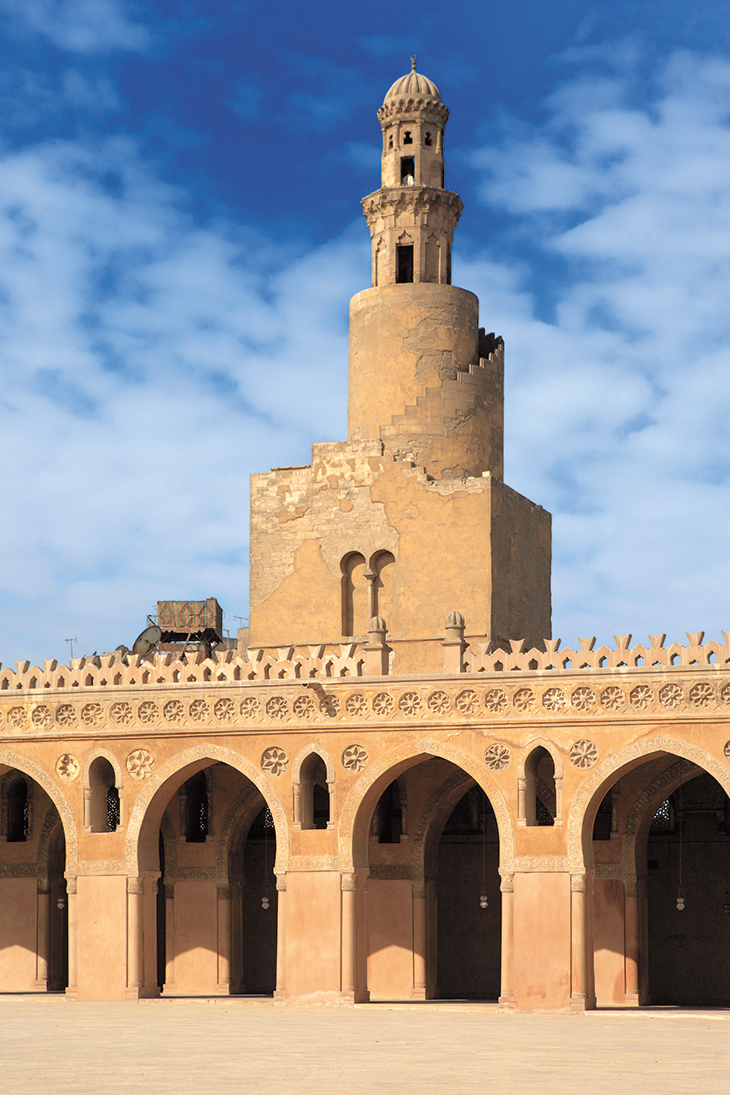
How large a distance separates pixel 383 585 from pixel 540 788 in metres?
4.72

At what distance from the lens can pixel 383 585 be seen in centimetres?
2753

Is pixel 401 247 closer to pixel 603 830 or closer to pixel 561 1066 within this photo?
pixel 603 830

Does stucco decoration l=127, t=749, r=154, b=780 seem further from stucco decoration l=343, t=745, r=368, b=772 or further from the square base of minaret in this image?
the square base of minaret

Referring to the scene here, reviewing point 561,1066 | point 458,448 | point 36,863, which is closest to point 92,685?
point 36,863

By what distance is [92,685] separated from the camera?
2441cm

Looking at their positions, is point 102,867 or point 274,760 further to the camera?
point 102,867

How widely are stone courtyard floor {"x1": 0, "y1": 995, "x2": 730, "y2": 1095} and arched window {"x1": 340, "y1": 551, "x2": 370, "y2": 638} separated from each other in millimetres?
7006

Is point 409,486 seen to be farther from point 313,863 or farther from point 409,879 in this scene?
point 313,863

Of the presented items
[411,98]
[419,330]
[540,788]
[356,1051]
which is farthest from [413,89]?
[356,1051]

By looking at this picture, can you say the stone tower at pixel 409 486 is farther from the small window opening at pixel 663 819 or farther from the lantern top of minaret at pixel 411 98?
the small window opening at pixel 663 819

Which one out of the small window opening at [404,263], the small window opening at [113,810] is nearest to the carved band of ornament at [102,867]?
the small window opening at [113,810]

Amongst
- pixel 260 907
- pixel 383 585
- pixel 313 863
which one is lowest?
pixel 260 907

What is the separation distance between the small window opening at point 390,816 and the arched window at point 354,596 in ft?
9.71

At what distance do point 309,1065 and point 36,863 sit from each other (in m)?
13.3
